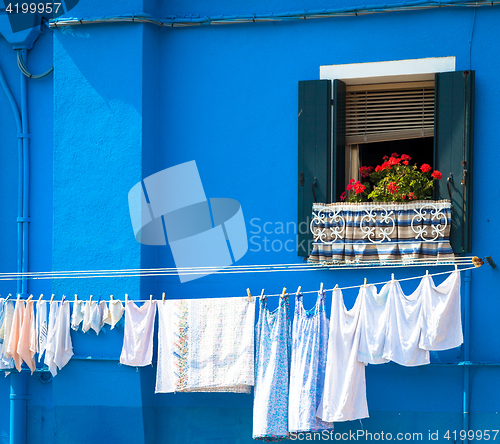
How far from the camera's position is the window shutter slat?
20.4 feet

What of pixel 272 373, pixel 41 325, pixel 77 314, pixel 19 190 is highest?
pixel 19 190

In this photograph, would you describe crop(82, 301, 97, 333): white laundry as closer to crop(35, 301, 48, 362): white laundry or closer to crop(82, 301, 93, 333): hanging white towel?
crop(82, 301, 93, 333): hanging white towel

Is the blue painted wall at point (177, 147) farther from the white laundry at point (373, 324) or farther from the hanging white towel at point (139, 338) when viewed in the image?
the white laundry at point (373, 324)

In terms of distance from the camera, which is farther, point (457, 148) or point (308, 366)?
point (457, 148)

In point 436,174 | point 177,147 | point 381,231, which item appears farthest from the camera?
point 177,147

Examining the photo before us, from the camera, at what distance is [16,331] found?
624 centimetres

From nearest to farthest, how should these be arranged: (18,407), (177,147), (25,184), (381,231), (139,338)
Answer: (381,231)
(139,338)
(177,147)
(18,407)
(25,184)

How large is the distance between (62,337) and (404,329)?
10.0 feet

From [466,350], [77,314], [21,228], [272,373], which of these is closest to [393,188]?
[466,350]

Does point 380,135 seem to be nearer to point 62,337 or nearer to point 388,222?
point 388,222

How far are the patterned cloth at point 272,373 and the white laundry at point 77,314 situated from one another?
167 cm

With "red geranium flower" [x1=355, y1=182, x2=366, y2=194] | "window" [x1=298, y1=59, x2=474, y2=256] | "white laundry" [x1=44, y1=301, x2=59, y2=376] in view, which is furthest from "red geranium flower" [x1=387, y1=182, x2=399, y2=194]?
"white laundry" [x1=44, y1=301, x2=59, y2=376]

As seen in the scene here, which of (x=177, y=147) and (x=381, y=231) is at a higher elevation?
(x=177, y=147)

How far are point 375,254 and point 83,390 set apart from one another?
295 cm
